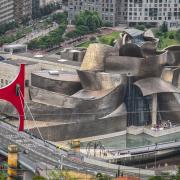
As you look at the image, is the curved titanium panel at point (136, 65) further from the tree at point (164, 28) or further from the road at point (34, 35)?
the tree at point (164, 28)

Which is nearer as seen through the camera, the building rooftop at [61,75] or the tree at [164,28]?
the building rooftop at [61,75]

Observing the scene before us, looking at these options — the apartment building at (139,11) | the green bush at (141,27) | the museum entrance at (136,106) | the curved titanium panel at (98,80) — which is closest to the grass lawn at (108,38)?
the green bush at (141,27)

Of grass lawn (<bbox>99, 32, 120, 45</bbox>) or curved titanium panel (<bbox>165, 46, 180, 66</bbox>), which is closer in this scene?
curved titanium panel (<bbox>165, 46, 180, 66</bbox>)

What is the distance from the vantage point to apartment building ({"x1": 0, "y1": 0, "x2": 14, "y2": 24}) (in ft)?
282

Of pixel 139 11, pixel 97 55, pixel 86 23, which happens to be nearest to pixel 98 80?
pixel 97 55

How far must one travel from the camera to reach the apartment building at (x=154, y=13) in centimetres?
→ 8656

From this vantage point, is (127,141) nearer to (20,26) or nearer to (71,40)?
(71,40)

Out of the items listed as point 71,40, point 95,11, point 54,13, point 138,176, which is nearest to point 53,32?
point 71,40

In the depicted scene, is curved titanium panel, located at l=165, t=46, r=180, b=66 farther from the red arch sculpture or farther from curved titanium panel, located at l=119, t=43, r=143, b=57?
the red arch sculpture

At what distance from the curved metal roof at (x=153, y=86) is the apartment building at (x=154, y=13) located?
123 feet

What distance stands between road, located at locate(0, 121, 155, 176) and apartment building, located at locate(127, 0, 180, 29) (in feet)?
145

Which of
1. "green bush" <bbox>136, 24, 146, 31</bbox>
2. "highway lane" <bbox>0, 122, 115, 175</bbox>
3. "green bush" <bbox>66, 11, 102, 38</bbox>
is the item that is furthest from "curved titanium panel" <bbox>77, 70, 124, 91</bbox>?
"green bush" <bbox>136, 24, 146, 31</bbox>

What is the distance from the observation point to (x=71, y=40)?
3150 inches

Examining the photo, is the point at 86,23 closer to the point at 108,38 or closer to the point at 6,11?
the point at 108,38
